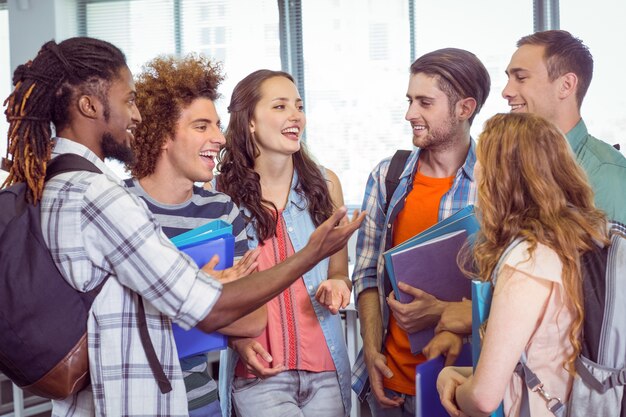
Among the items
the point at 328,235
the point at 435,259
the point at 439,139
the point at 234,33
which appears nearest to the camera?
the point at 328,235

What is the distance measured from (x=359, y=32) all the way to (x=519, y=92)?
160 inches

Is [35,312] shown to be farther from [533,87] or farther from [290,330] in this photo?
[533,87]

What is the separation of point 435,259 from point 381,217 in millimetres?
457

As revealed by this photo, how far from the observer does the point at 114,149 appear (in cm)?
155

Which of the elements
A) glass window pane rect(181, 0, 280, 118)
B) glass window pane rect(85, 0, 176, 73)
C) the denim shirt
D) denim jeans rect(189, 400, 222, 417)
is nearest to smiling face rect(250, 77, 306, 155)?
the denim shirt

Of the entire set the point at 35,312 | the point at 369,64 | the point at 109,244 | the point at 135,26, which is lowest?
the point at 35,312

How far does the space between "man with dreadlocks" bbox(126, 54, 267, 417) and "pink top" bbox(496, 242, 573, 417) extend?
35.7 inches

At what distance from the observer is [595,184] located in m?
1.97

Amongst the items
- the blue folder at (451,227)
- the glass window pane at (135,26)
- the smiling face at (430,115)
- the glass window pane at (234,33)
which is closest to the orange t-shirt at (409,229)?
the smiling face at (430,115)

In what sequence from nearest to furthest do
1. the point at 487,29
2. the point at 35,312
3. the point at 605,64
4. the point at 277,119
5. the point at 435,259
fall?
the point at 35,312 < the point at 435,259 < the point at 277,119 < the point at 605,64 < the point at 487,29

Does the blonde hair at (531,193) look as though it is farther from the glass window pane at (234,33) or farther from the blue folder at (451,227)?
the glass window pane at (234,33)

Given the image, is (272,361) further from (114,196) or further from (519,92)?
(519,92)

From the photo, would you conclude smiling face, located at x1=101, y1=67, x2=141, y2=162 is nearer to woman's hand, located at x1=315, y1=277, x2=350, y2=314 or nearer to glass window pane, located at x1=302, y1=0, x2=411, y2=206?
woman's hand, located at x1=315, y1=277, x2=350, y2=314

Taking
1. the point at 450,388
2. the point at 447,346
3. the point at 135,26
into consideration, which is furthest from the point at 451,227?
the point at 135,26
